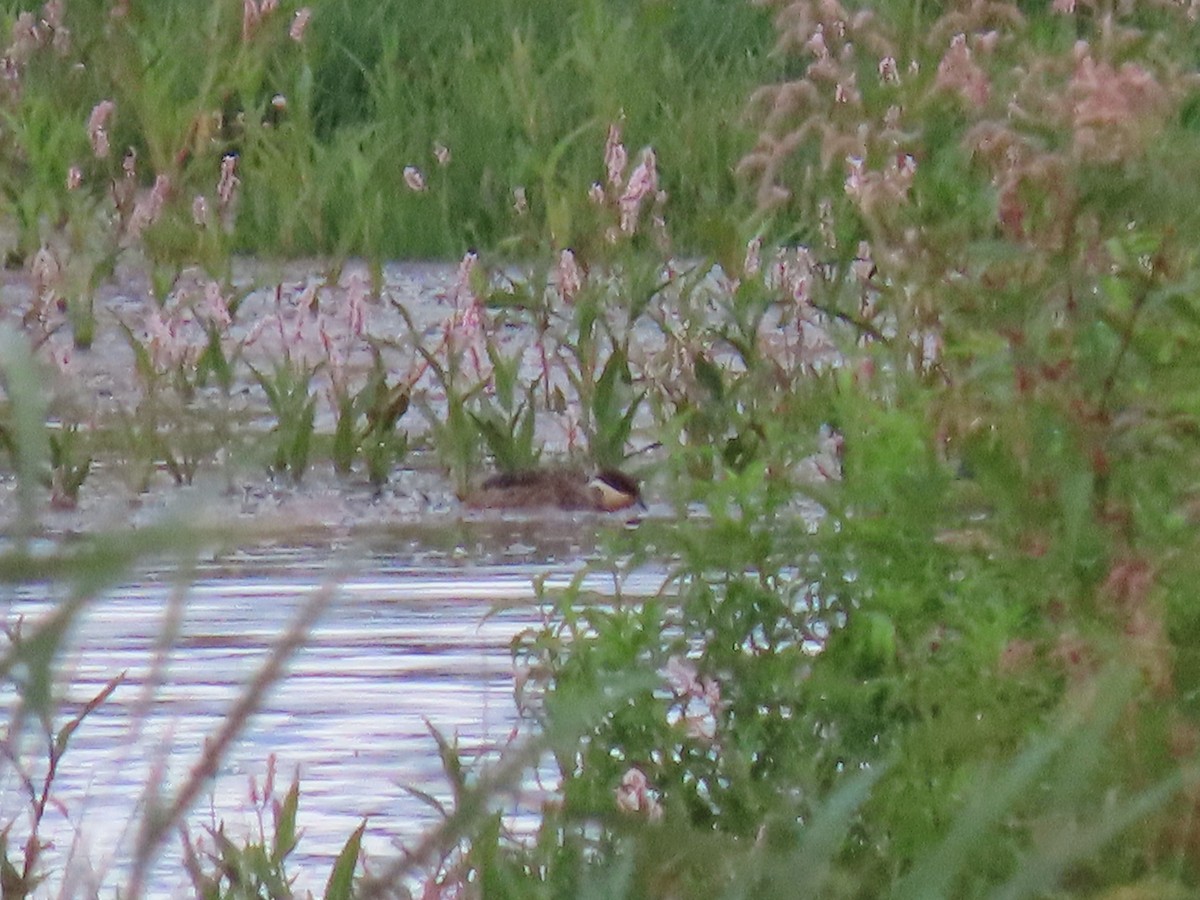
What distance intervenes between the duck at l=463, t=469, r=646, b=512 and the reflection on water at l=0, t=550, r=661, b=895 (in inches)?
16.8

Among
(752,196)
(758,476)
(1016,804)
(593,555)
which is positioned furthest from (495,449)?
(1016,804)

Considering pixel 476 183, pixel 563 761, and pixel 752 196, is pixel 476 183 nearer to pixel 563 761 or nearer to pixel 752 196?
pixel 752 196

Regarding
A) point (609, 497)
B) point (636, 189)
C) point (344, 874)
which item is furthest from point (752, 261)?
point (344, 874)

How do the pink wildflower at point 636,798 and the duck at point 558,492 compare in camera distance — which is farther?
the duck at point 558,492

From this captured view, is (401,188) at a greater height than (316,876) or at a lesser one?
greater

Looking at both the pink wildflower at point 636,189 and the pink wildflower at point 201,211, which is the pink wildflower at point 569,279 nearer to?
the pink wildflower at point 636,189

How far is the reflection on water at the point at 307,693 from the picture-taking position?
3199 millimetres

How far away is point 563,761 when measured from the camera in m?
2.75

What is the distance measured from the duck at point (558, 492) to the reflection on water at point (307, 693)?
426 mm

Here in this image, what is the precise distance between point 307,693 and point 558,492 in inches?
54.0

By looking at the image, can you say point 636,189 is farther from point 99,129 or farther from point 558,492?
point 99,129

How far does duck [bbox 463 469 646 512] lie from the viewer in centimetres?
513

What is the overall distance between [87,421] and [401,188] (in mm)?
2291

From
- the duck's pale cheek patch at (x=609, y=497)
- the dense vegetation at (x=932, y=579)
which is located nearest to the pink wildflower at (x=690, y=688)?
the dense vegetation at (x=932, y=579)
